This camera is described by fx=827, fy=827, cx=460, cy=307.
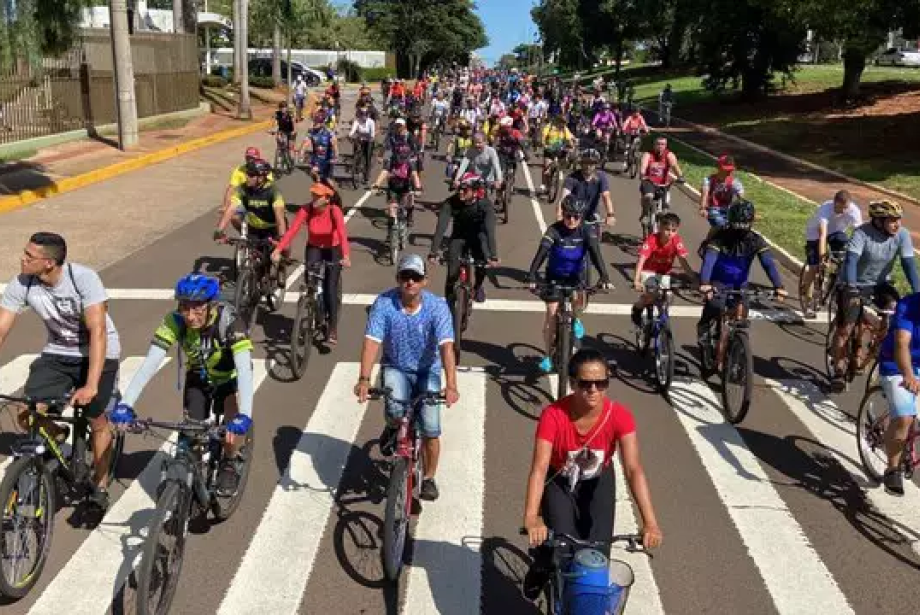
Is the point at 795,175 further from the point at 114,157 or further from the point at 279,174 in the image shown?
the point at 114,157

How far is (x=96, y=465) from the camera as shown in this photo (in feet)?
19.2

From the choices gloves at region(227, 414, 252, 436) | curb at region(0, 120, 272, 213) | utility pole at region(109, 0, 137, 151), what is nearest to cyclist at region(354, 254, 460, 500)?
gloves at region(227, 414, 252, 436)

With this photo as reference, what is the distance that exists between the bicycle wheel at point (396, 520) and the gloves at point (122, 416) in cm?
160

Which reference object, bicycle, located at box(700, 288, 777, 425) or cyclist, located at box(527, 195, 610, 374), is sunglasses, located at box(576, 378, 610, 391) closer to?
bicycle, located at box(700, 288, 777, 425)

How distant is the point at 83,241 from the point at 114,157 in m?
10.8

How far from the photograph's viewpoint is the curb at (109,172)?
17.7 m

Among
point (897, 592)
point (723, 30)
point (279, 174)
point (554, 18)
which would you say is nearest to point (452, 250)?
point (897, 592)

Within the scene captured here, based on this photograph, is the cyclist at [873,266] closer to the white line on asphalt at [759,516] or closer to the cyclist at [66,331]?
the white line on asphalt at [759,516]

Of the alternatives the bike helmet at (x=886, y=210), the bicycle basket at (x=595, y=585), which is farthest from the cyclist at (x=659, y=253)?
the bicycle basket at (x=595, y=585)

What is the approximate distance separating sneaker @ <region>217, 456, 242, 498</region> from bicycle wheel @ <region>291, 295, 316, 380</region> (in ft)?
9.77

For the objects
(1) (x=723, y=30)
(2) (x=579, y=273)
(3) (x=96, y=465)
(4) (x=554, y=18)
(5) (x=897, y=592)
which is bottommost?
(5) (x=897, y=592)

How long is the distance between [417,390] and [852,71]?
125 feet

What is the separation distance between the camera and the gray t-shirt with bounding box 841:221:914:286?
8.39 meters

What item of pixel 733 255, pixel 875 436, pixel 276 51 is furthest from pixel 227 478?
pixel 276 51
